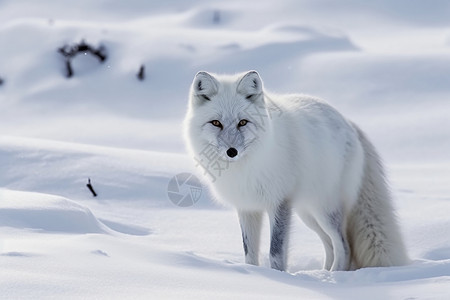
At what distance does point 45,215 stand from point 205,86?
1.11 metres

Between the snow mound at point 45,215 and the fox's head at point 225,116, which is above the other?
the fox's head at point 225,116

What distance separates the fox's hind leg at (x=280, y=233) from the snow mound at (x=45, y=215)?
1.01 meters

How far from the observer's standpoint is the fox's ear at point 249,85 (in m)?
3.47

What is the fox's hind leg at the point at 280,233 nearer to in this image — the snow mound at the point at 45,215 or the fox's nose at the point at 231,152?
the fox's nose at the point at 231,152

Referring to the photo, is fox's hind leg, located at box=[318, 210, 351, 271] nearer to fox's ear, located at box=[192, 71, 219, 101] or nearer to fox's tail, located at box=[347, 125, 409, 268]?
fox's tail, located at box=[347, 125, 409, 268]

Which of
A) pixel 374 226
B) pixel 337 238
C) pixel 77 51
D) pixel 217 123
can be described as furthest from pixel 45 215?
pixel 77 51

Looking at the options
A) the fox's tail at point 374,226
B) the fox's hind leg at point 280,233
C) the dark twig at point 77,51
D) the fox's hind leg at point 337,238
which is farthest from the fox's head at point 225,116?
the dark twig at point 77,51

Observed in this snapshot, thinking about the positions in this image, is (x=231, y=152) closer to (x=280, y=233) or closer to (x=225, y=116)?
(x=225, y=116)

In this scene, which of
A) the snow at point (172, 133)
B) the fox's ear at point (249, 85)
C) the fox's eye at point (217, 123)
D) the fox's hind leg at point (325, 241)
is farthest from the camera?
the fox's hind leg at point (325, 241)

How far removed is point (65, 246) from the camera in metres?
2.87

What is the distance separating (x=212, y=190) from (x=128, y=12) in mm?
12155

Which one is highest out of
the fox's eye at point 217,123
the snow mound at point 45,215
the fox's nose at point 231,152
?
the fox's eye at point 217,123

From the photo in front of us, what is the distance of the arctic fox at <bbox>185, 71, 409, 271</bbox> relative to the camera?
3428 mm

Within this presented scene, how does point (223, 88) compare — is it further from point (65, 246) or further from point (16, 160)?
point (16, 160)
